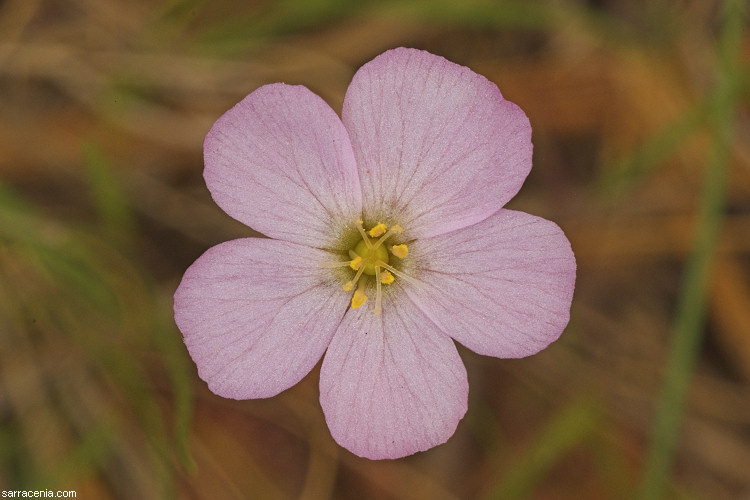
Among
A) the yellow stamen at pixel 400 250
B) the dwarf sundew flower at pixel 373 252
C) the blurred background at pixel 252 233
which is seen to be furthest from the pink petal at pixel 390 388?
the blurred background at pixel 252 233

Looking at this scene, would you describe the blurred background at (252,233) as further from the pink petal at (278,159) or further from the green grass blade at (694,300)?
the pink petal at (278,159)

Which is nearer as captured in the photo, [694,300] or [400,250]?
[400,250]

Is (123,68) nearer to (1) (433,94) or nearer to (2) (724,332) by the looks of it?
(1) (433,94)

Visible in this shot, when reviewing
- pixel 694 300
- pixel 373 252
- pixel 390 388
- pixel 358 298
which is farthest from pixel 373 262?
pixel 694 300

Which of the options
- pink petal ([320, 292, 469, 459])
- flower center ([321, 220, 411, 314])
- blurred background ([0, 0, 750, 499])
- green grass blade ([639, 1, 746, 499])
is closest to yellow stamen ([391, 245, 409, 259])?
flower center ([321, 220, 411, 314])

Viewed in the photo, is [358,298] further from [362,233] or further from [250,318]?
[250,318]

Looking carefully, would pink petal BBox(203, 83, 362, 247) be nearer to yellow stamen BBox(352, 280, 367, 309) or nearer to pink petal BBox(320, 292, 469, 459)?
yellow stamen BBox(352, 280, 367, 309)
